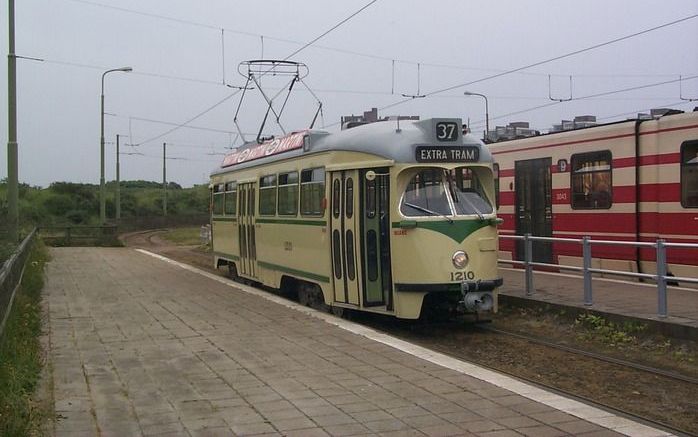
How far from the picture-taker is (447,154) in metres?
10.2

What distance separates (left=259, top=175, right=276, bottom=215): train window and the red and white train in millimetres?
5103

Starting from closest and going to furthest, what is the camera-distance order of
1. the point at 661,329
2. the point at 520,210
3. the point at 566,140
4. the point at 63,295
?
the point at 661,329 < the point at 63,295 < the point at 566,140 < the point at 520,210

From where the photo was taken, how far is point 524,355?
9.06 meters

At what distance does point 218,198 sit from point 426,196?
9.47 metres

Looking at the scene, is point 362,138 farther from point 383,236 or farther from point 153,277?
point 153,277

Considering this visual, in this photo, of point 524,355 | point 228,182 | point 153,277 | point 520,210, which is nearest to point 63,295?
point 153,277

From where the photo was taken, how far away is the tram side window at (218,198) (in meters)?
18.0

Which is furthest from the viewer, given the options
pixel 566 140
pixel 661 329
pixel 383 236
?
pixel 566 140

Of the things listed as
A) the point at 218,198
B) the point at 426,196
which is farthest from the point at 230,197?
the point at 426,196

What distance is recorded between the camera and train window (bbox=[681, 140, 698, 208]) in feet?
40.0

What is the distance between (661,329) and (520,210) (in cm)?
803

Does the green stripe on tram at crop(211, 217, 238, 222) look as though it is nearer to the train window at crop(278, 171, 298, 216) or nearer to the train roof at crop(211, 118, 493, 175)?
the train window at crop(278, 171, 298, 216)

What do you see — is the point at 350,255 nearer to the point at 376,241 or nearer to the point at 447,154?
the point at 376,241

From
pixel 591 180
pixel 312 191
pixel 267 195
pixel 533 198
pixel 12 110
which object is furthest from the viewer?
pixel 12 110
